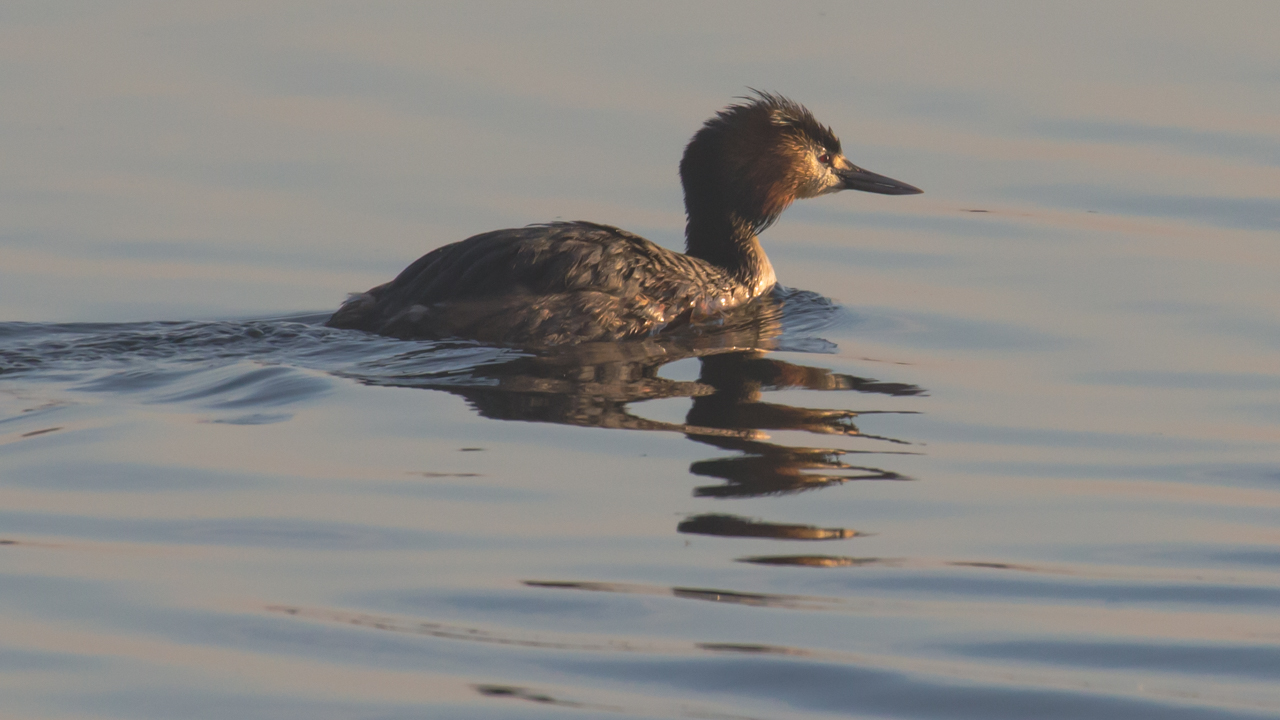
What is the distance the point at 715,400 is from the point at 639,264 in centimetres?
176

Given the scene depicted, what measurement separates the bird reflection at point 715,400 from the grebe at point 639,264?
0.22 meters

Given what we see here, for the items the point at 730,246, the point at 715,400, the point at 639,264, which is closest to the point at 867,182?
the point at 730,246

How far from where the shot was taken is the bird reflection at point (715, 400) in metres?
7.06

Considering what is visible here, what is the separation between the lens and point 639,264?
9.96 meters

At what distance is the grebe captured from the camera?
9344 millimetres

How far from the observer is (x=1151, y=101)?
14234 mm

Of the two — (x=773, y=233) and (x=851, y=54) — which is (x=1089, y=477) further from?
(x=851, y=54)

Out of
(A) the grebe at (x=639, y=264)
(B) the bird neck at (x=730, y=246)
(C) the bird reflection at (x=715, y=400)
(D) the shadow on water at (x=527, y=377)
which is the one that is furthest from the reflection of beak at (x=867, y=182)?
(C) the bird reflection at (x=715, y=400)

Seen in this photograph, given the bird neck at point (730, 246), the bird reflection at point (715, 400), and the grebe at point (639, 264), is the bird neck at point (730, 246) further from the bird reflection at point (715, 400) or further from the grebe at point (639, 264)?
the bird reflection at point (715, 400)

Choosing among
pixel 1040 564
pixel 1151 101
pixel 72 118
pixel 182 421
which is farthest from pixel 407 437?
pixel 1151 101

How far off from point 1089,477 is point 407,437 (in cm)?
286

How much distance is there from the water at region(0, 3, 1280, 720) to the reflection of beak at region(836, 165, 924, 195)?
446mm

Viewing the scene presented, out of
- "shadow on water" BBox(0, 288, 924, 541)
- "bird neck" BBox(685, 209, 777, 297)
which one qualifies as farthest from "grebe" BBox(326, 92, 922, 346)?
"shadow on water" BBox(0, 288, 924, 541)

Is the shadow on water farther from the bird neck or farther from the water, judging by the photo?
the bird neck
